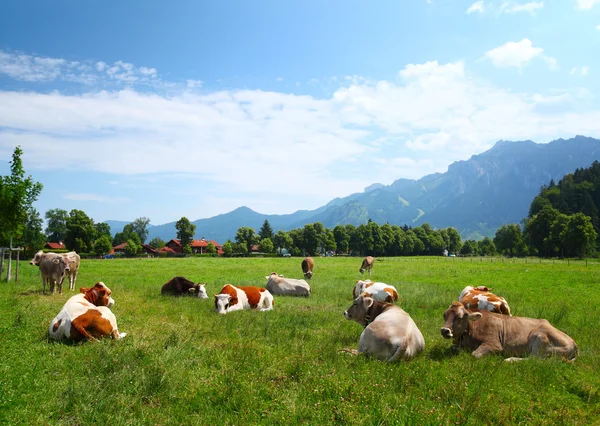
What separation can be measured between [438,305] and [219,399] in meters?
11.4

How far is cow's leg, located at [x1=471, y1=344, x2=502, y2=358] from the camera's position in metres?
8.56

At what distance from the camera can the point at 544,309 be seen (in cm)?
1377

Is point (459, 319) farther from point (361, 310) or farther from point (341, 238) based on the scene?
point (341, 238)

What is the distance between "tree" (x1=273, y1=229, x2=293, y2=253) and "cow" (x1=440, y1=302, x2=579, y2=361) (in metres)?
102

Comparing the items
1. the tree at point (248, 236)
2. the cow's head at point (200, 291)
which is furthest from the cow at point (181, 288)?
the tree at point (248, 236)

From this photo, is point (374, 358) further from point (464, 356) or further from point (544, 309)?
point (544, 309)

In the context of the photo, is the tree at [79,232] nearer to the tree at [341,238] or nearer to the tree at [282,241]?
the tree at [282,241]

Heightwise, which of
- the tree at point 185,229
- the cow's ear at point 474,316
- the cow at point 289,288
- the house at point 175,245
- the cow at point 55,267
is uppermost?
the tree at point 185,229

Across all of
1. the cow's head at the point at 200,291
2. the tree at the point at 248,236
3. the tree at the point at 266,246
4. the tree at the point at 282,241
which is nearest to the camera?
the cow's head at the point at 200,291

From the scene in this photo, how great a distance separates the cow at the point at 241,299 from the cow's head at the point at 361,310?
4.94 meters

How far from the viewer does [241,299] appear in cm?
1469

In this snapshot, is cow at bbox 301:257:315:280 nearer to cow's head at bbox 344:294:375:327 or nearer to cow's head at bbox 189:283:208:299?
cow's head at bbox 189:283:208:299

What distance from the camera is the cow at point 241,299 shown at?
13914mm

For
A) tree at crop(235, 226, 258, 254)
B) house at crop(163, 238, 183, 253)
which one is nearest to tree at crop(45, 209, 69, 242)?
house at crop(163, 238, 183, 253)
